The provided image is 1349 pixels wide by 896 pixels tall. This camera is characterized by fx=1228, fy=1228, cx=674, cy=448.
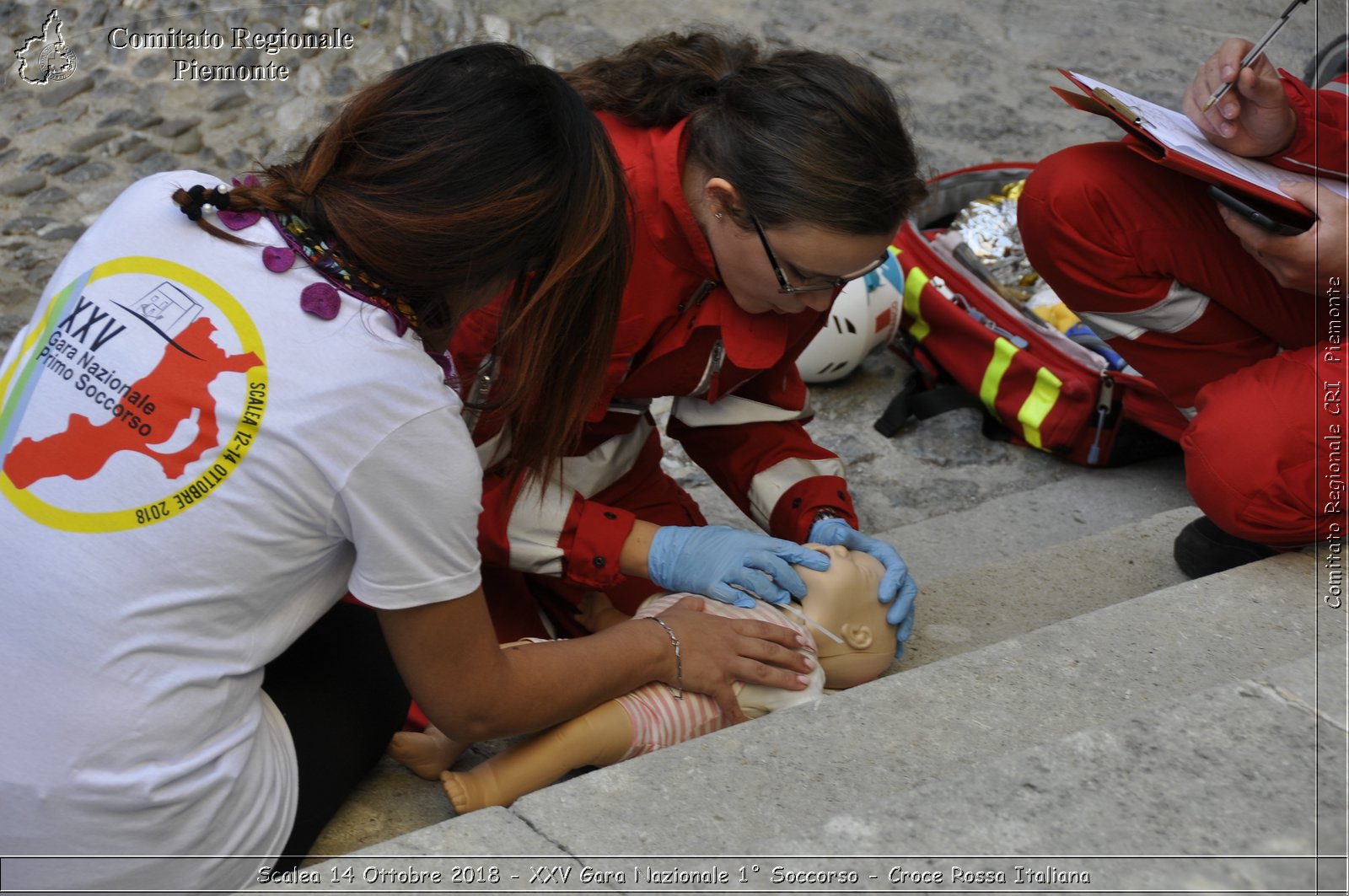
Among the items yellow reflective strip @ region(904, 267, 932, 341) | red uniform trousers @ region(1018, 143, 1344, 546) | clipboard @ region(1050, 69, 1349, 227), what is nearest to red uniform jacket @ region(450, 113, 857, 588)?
red uniform trousers @ region(1018, 143, 1344, 546)

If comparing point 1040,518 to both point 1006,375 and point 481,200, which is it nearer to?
point 1006,375

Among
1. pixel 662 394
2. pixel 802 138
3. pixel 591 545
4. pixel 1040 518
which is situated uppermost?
pixel 802 138

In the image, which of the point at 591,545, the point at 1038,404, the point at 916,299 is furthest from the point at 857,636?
the point at 916,299

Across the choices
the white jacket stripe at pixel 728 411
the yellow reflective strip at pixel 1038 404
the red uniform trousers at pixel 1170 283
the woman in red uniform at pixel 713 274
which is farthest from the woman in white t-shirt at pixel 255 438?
the yellow reflective strip at pixel 1038 404

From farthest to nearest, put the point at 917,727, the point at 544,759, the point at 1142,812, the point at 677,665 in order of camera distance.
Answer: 1. the point at 677,665
2. the point at 544,759
3. the point at 917,727
4. the point at 1142,812

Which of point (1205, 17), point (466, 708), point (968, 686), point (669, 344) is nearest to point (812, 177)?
point (669, 344)

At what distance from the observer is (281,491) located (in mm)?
1403

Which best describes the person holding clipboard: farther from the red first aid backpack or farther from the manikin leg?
the manikin leg

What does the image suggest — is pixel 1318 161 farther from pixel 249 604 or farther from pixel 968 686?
pixel 249 604

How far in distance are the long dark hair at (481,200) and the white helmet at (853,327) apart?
212 centimetres

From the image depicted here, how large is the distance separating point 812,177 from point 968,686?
0.85 meters

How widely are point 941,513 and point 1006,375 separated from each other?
17.6 inches

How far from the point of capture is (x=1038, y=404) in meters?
3.42

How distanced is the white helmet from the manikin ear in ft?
5.15
